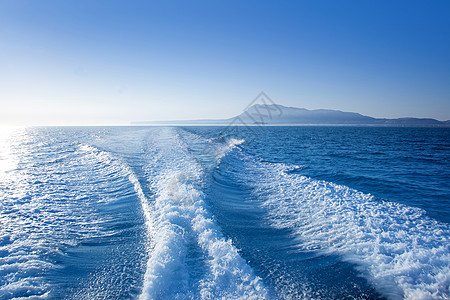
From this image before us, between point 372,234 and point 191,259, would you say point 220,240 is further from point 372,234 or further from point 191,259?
point 372,234

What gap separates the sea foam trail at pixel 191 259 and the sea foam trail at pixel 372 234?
78.6 inches

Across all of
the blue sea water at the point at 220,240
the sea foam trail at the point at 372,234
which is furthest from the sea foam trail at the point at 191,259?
the sea foam trail at the point at 372,234

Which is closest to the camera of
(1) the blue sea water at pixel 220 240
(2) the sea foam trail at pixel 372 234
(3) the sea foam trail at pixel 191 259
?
(3) the sea foam trail at pixel 191 259

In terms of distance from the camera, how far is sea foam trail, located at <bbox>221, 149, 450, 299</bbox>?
4086 mm

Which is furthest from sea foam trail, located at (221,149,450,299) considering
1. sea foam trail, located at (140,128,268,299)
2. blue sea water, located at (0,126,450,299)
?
sea foam trail, located at (140,128,268,299)

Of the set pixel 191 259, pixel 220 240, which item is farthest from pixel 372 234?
pixel 191 259

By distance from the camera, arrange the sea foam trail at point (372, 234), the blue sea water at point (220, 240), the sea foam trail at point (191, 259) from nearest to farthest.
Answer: the sea foam trail at point (191, 259) < the blue sea water at point (220, 240) < the sea foam trail at point (372, 234)

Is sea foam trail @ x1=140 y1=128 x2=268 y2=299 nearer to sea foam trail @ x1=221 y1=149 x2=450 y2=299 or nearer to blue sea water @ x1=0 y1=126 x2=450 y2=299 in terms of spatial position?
blue sea water @ x1=0 y1=126 x2=450 y2=299

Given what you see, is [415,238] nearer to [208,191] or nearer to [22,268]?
[208,191]

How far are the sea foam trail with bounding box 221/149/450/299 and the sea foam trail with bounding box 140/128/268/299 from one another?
1996 millimetres

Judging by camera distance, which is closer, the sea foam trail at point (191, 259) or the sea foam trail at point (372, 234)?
the sea foam trail at point (191, 259)

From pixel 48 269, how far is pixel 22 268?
0.46m

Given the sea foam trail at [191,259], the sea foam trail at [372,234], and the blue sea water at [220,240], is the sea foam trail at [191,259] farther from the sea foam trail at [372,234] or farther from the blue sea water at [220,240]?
the sea foam trail at [372,234]

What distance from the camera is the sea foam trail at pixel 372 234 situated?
4086mm
